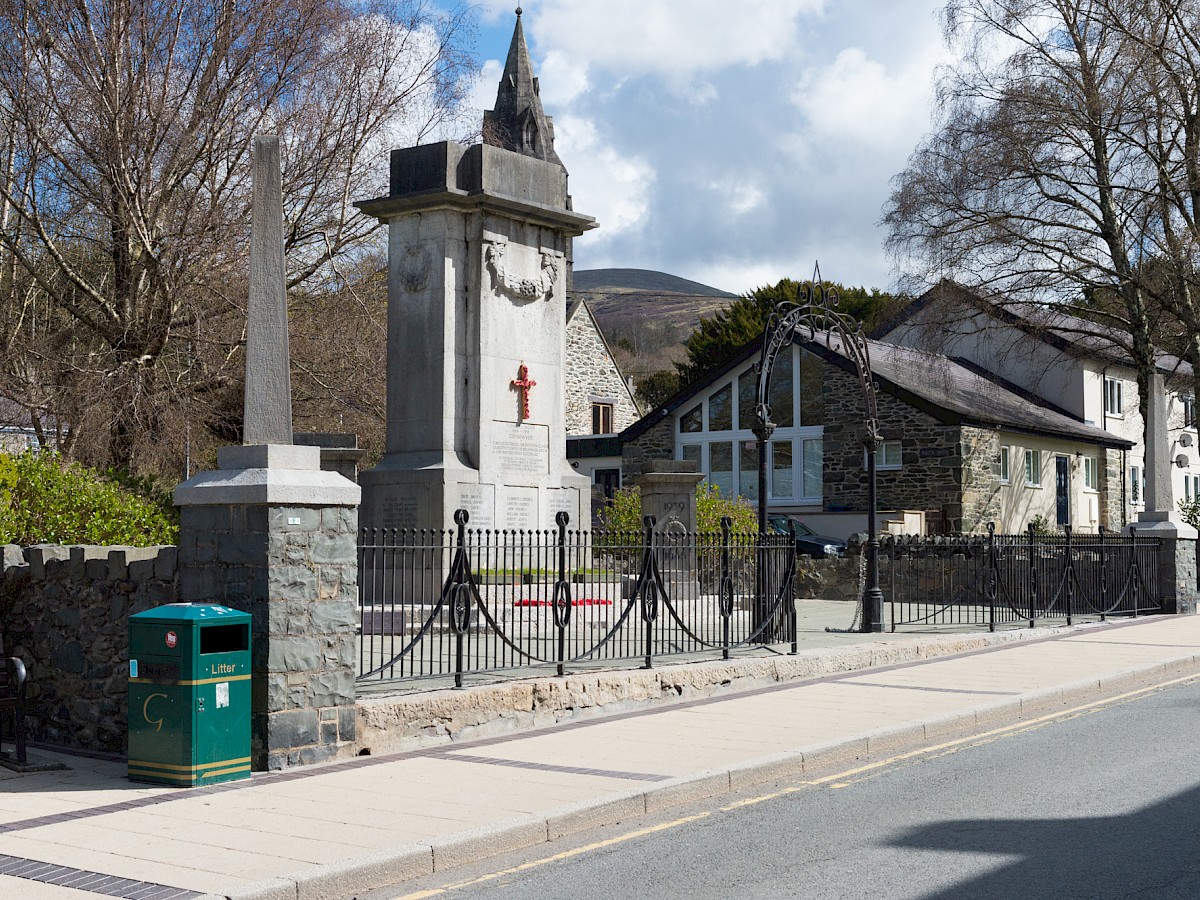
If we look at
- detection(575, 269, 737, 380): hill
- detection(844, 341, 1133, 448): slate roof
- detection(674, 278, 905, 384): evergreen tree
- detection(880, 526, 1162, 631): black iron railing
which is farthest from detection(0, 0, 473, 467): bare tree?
detection(674, 278, 905, 384): evergreen tree

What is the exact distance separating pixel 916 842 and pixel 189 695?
14.4 feet

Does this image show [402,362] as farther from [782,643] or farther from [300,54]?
[300,54]

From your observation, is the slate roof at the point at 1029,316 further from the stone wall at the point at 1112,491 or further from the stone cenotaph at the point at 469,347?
the stone cenotaph at the point at 469,347

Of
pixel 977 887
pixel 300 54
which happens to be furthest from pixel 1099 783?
pixel 300 54

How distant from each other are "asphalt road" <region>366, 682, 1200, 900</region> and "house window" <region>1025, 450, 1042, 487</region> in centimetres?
3046

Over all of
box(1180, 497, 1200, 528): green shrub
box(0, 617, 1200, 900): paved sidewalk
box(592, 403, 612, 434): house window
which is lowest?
box(0, 617, 1200, 900): paved sidewalk

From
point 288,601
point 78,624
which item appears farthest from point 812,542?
point 288,601

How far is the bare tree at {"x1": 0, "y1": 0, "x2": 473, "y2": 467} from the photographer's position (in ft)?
70.6

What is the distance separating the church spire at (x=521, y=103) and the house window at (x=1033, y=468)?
28.8 metres

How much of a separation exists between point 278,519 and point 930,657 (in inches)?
389

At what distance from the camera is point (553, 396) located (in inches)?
680

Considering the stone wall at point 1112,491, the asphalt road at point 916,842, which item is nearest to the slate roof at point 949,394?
the stone wall at point 1112,491

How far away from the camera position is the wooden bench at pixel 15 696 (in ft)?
28.6

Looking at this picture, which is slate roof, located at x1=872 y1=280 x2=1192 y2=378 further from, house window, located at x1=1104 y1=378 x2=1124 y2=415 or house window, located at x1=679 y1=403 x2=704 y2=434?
house window, located at x1=679 y1=403 x2=704 y2=434
